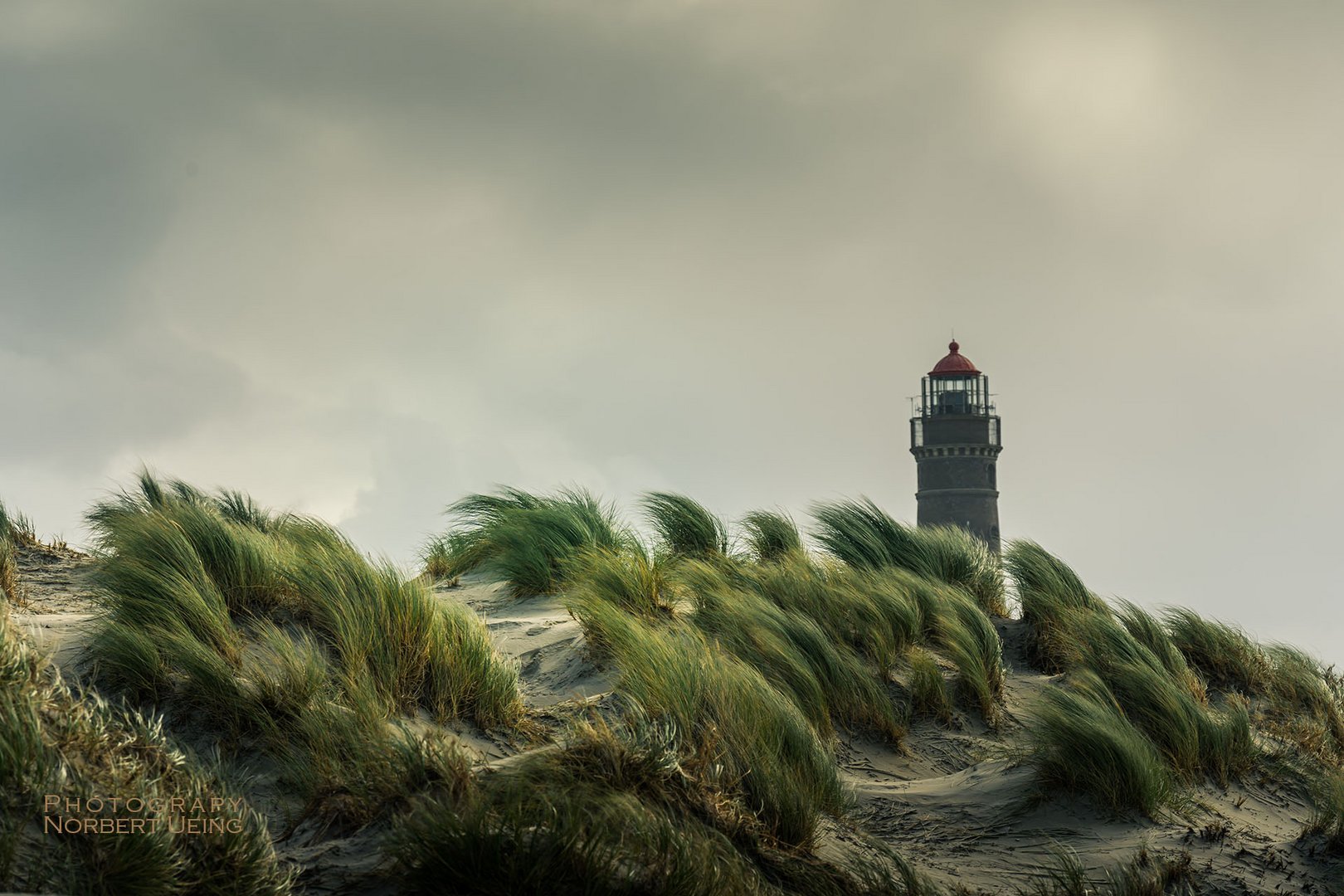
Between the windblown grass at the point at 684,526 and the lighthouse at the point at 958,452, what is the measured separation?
28.8 metres

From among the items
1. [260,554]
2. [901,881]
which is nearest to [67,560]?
[260,554]

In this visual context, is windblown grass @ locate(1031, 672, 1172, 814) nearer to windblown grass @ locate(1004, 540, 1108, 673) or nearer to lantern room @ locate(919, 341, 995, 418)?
windblown grass @ locate(1004, 540, 1108, 673)

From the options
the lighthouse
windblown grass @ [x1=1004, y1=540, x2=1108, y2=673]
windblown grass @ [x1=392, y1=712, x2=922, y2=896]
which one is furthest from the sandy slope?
the lighthouse

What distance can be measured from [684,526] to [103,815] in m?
6.32

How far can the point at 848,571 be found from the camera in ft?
26.0

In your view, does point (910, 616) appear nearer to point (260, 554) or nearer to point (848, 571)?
point (848, 571)

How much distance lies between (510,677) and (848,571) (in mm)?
3311

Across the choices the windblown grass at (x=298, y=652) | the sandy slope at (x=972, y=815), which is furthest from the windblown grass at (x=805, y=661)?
the windblown grass at (x=298, y=652)

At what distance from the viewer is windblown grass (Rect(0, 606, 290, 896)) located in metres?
3.03

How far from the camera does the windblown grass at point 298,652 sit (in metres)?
4.07

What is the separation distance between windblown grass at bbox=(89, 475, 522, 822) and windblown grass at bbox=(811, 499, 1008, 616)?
13.7ft

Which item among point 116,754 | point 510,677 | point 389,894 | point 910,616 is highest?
point 910,616

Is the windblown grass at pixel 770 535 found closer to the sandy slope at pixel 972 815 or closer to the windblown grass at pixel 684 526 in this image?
the windblown grass at pixel 684 526

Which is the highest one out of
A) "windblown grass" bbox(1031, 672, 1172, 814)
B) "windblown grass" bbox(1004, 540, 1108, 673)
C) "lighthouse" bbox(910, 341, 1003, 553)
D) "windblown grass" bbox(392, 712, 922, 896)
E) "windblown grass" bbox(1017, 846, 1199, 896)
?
"lighthouse" bbox(910, 341, 1003, 553)
